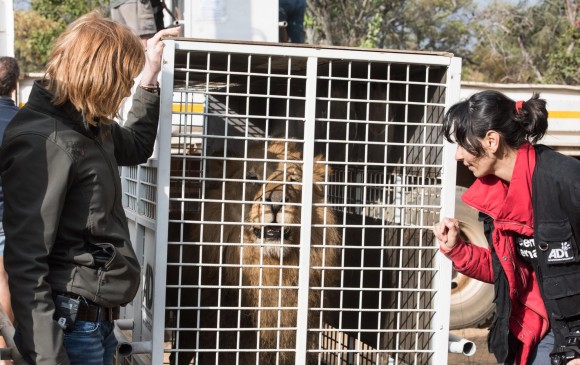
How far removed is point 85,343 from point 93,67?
38.0 inches

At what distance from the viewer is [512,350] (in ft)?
11.6

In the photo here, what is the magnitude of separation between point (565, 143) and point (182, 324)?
18.8 feet

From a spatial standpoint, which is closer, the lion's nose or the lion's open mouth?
the lion's nose

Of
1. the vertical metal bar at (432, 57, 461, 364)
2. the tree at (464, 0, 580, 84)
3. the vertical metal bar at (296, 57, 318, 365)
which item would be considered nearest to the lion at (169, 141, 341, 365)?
the vertical metal bar at (296, 57, 318, 365)

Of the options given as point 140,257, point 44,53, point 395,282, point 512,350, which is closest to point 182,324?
point 140,257

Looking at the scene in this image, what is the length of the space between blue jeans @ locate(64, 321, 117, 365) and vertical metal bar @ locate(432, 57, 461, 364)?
160 centimetres

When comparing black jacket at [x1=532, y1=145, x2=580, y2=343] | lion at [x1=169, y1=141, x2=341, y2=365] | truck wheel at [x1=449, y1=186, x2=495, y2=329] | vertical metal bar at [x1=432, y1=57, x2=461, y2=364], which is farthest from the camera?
truck wheel at [x1=449, y1=186, x2=495, y2=329]

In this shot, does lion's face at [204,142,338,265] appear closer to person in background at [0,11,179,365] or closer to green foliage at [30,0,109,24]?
person in background at [0,11,179,365]

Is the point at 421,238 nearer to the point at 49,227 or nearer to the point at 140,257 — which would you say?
the point at 140,257

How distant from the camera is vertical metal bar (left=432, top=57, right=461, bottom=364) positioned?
3904 mm

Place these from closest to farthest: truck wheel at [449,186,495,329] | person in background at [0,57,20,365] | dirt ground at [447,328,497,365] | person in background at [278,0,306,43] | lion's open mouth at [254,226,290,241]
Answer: lion's open mouth at [254,226,290,241]
person in background at [0,57,20,365]
person in background at [278,0,306,43]
dirt ground at [447,328,497,365]
truck wheel at [449,186,495,329]

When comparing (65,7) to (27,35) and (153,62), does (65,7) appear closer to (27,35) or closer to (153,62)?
(27,35)

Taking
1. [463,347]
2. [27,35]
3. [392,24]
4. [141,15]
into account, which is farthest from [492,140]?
[27,35]

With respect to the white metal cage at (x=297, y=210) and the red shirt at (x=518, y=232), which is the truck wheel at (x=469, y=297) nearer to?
the white metal cage at (x=297, y=210)
